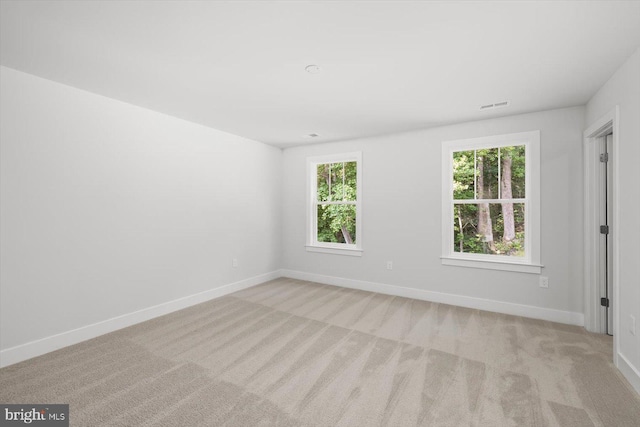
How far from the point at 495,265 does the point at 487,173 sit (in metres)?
1.20

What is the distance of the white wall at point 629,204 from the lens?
2041 mm

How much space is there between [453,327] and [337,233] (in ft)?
7.85

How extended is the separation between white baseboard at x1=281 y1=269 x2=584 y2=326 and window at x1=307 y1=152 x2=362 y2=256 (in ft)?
1.63

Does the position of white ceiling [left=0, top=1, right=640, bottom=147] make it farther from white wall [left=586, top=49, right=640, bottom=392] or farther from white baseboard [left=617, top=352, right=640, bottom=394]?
white baseboard [left=617, top=352, right=640, bottom=394]

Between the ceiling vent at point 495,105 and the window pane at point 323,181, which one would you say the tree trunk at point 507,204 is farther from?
the window pane at point 323,181

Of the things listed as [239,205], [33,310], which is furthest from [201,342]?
[239,205]

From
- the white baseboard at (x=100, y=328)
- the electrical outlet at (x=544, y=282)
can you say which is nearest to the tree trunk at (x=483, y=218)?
the electrical outlet at (x=544, y=282)

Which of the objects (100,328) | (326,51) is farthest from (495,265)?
(100,328)

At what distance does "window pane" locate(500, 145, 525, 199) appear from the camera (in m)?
3.50

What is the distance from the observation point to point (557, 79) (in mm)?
2496

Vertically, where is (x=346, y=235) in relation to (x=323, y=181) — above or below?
below

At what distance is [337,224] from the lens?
495 cm

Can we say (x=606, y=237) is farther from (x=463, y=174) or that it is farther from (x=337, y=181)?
(x=337, y=181)

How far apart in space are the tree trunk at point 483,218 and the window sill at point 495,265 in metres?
0.25
